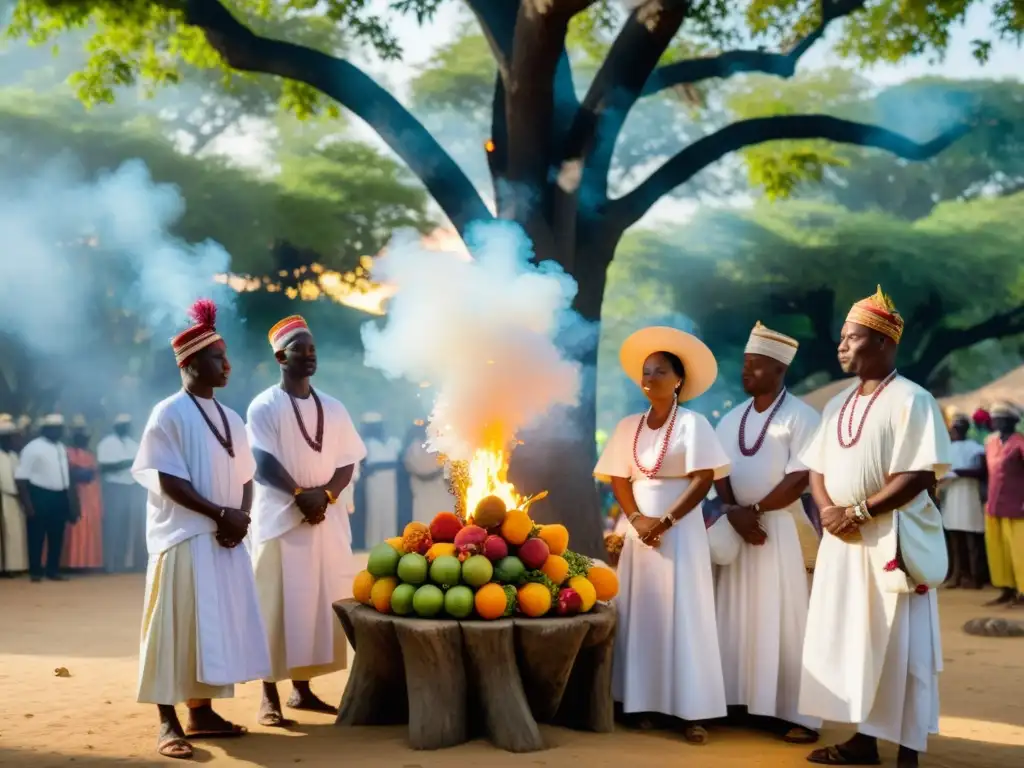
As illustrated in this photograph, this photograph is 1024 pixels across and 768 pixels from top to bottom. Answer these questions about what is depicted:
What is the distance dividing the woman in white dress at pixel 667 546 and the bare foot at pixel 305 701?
2100 millimetres

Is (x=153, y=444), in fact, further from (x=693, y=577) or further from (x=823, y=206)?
(x=823, y=206)

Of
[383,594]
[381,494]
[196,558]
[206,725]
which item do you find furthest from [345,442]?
[381,494]

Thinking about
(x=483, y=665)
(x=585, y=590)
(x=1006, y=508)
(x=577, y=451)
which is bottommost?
(x=483, y=665)

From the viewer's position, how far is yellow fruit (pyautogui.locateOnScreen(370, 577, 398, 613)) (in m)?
7.59

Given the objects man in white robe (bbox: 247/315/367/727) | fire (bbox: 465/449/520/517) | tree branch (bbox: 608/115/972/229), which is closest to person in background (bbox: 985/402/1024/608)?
tree branch (bbox: 608/115/972/229)

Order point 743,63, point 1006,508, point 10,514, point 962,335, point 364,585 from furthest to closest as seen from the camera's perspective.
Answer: point 962,335, point 10,514, point 743,63, point 1006,508, point 364,585

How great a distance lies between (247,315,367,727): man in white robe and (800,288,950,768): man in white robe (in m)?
3.28

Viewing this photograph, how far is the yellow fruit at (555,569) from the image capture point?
762cm

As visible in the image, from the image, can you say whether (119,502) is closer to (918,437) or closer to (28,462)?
(28,462)

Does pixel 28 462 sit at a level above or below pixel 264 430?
above

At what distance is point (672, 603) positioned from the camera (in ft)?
25.9

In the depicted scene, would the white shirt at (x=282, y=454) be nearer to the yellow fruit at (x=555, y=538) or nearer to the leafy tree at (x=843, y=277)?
the yellow fruit at (x=555, y=538)

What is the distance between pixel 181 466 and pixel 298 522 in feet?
4.22

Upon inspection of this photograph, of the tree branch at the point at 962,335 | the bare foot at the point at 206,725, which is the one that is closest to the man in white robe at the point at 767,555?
the bare foot at the point at 206,725
